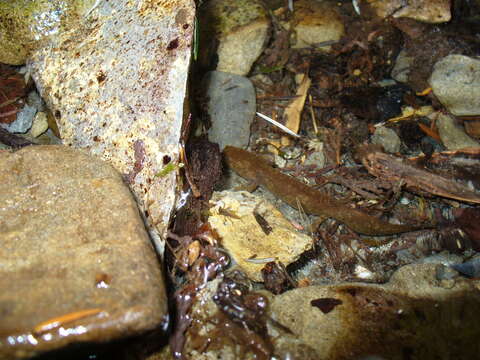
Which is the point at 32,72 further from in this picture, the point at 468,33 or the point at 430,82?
the point at 468,33

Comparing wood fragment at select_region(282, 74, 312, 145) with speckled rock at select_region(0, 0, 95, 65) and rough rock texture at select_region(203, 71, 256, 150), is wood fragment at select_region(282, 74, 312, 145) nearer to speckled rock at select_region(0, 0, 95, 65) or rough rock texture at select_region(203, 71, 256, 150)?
rough rock texture at select_region(203, 71, 256, 150)

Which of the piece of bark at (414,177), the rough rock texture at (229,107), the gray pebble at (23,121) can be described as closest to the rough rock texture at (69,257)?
the gray pebble at (23,121)

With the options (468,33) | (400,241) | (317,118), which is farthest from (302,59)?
(400,241)

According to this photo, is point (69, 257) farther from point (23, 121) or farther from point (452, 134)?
point (452, 134)

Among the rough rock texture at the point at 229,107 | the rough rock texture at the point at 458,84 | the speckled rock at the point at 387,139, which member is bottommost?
the speckled rock at the point at 387,139

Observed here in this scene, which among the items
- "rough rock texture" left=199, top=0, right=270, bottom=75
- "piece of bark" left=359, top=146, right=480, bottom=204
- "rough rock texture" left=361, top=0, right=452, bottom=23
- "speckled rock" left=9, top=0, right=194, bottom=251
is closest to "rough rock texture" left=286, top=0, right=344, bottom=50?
"rough rock texture" left=199, top=0, right=270, bottom=75

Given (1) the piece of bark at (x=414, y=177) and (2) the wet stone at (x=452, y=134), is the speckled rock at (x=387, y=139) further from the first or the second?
(2) the wet stone at (x=452, y=134)

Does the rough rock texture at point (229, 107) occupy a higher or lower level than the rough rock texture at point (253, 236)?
higher
